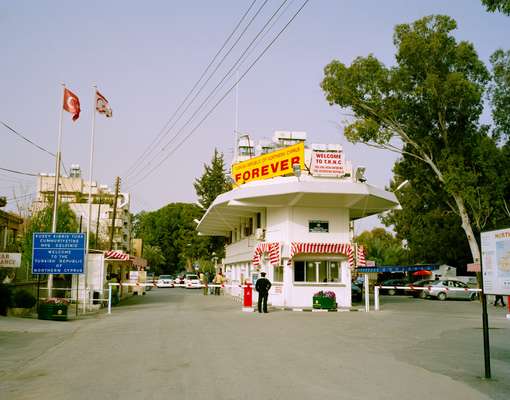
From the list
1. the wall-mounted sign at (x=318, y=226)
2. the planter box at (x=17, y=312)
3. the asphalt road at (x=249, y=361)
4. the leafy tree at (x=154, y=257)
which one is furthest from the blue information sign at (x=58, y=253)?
the leafy tree at (x=154, y=257)

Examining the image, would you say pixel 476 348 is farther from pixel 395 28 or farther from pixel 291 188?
pixel 395 28

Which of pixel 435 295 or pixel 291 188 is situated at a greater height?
pixel 291 188

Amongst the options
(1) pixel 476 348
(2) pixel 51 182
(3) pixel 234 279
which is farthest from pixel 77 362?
(2) pixel 51 182

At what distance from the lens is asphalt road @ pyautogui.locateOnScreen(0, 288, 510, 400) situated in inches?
315

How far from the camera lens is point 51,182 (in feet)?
286

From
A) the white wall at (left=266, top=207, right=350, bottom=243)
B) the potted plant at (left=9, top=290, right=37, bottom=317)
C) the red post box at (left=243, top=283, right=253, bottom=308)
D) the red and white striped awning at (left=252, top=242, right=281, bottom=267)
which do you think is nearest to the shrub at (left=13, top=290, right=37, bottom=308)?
the potted plant at (left=9, top=290, right=37, bottom=317)

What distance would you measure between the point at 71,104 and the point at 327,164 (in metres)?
13.5

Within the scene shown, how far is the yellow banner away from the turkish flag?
32.3 ft

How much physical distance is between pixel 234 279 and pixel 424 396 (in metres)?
37.1

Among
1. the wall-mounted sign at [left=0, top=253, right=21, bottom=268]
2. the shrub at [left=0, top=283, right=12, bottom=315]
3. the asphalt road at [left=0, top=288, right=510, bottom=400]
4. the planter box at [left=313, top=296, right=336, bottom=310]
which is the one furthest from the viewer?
the planter box at [left=313, top=296, right=336, bottom=310]

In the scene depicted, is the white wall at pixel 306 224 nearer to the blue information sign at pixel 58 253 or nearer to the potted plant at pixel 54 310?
the blue information sign at pixel 58 253

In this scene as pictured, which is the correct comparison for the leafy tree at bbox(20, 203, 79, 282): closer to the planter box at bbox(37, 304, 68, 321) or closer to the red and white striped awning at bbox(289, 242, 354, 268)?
the planter box at bbox(37, 304, 68, 321)

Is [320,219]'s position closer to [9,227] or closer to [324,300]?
[324,300]

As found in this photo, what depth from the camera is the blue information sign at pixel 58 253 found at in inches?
903
